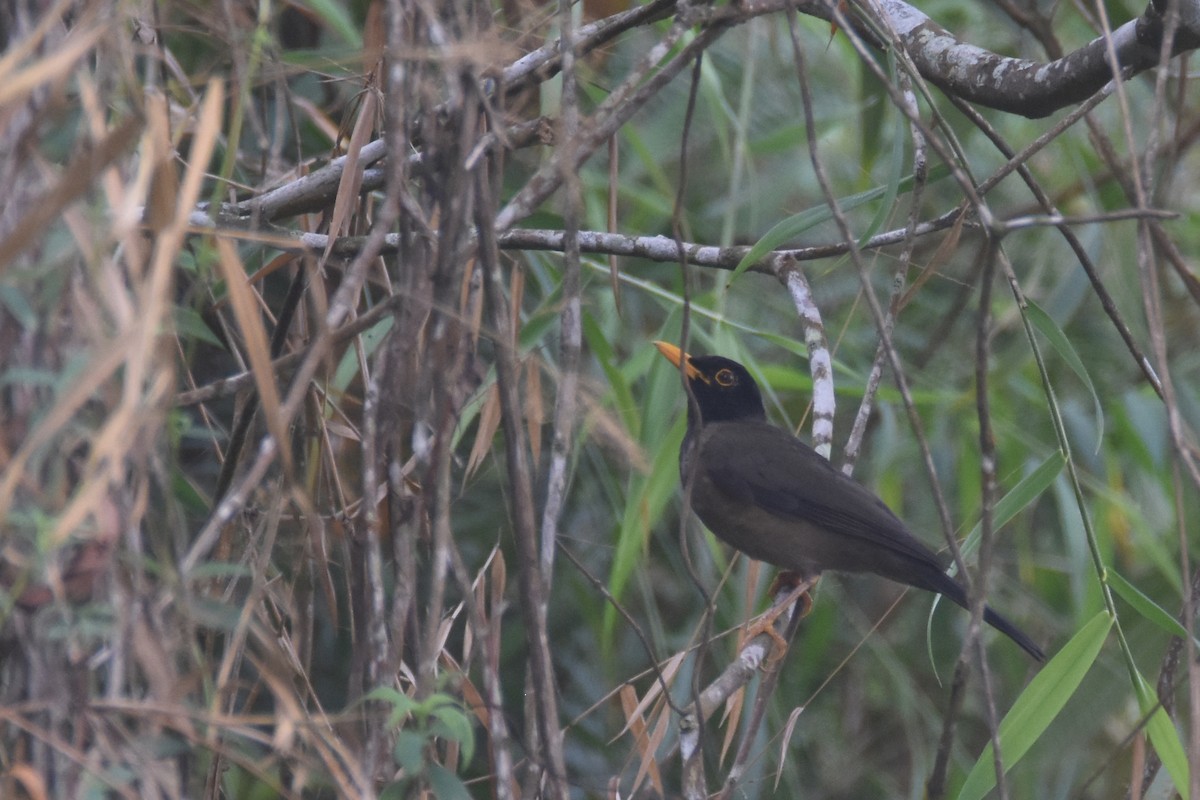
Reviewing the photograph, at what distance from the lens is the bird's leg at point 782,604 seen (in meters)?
4.47

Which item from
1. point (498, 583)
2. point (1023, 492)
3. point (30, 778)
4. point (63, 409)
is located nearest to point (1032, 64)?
point (1023, 492)

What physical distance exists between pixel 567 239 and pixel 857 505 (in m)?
3.05

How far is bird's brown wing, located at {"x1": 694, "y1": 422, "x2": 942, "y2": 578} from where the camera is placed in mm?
5191

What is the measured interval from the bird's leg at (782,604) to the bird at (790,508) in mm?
106

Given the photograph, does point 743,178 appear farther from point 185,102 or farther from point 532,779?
point 532,779

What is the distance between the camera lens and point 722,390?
6.05 m

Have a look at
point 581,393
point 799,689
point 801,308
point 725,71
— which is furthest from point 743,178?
point 581,393

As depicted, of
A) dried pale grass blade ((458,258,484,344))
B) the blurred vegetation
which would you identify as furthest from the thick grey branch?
dried pale grass blade ((458,258,484,344))

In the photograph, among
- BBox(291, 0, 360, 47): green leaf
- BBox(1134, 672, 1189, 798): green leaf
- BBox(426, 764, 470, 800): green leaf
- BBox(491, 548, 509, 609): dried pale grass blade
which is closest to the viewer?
BBox(426, 764, 470, 800): green leaf

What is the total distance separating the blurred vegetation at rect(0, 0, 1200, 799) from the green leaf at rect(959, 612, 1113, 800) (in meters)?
0.01

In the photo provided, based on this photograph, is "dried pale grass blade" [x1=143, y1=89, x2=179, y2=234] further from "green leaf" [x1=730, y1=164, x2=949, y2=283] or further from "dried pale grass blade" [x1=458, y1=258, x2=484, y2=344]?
"green leaf" [x1=730, y1=164, x2=949, y2=283]

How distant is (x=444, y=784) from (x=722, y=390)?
147 inches

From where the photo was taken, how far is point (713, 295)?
206 inches

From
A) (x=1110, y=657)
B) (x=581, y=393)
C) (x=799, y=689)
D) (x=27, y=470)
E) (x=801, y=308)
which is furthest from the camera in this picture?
(x=799, y=689)
